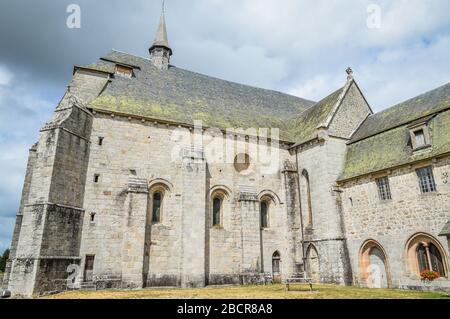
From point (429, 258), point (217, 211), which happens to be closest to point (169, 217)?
point (217, 211)

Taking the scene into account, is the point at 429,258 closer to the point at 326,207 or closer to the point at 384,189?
the point at 384,189

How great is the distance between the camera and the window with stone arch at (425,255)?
53.1ft

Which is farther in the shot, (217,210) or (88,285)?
(217,210)

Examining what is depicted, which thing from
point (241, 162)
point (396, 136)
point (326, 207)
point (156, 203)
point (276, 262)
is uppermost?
point (396, 136)

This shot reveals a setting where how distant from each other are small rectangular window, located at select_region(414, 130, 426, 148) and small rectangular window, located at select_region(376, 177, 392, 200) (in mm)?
2558

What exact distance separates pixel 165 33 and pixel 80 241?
22.1 metres

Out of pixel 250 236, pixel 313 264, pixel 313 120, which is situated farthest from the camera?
pixel 313 120

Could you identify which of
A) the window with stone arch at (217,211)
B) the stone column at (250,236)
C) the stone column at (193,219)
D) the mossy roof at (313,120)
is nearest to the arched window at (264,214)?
the stone column at (250,236)

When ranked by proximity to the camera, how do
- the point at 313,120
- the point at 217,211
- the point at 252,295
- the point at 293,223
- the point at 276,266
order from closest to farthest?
the point at 252,295
the point at 217,211
the point at 276,266
the point at 293,223
the point at 313,120

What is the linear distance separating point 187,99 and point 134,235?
11.2 meters

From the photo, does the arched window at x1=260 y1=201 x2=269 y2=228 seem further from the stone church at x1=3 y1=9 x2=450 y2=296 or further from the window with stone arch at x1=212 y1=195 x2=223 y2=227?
the window with stone arch at x1=212 y1=195 x2=223 y2=227

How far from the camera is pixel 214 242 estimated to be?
2075 cm

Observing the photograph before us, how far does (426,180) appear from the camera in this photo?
680 inches
